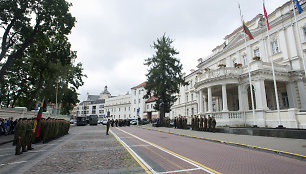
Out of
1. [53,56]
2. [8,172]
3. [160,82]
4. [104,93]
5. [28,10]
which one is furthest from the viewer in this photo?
[104,93]

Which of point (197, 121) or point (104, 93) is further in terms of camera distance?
point (104, 93)

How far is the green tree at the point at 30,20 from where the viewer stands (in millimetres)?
14461

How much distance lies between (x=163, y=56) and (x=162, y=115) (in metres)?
11.2

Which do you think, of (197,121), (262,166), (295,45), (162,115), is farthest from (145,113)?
(262,166)

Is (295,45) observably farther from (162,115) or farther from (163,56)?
(162,115)

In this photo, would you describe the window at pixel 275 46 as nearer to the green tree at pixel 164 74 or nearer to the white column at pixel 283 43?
the white column at pixel 283 43

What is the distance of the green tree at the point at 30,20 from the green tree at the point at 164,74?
16.8 meters

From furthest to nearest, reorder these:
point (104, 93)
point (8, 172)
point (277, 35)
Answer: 1. point (104, 93)
2. point (277, 35)
3. point (8, 172)

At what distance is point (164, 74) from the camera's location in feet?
102

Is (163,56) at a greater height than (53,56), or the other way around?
(163,56)

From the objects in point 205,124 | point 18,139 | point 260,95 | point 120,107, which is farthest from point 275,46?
point 120,107

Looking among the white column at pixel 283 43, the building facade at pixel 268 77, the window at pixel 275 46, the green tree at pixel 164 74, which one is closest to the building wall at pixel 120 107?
the green tree at pixel 164 74

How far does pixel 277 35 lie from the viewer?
70.4ft

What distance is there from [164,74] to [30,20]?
20.8m
